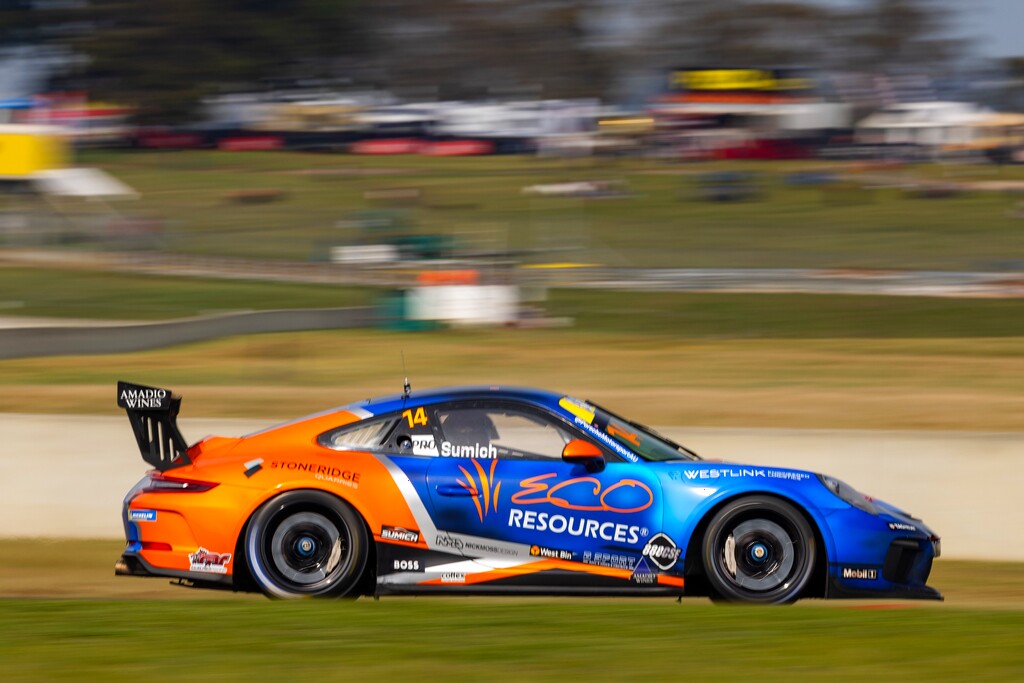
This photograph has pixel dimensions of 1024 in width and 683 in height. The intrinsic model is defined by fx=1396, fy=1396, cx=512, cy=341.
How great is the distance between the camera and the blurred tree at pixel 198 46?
6075 cm

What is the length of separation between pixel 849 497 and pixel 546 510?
1.47 m

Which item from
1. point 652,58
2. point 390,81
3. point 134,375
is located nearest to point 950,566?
point 134,375

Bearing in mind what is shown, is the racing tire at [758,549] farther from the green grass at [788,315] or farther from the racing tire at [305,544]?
the green grass at [788,315]

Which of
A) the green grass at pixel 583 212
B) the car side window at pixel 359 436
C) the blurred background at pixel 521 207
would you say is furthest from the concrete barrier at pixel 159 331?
the car side window at pixel 359 436

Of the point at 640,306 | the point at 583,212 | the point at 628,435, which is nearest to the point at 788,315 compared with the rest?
the point at 640,306

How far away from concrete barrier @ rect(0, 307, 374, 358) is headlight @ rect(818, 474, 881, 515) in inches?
558

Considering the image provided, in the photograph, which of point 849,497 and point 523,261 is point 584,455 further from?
point 523,261

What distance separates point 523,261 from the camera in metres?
31.1

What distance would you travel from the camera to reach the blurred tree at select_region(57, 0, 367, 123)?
6075 centimetres

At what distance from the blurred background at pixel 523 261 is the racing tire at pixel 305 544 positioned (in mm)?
810

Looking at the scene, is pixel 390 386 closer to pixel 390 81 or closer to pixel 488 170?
pixel 488 170

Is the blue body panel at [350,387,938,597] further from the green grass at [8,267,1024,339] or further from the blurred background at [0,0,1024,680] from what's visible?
the green grass at [8,267,1024,339]

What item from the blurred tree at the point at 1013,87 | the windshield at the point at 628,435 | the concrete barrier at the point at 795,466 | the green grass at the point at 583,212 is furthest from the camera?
the blurred tree at the point at 1013,87

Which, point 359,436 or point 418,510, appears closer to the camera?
point 418,510
